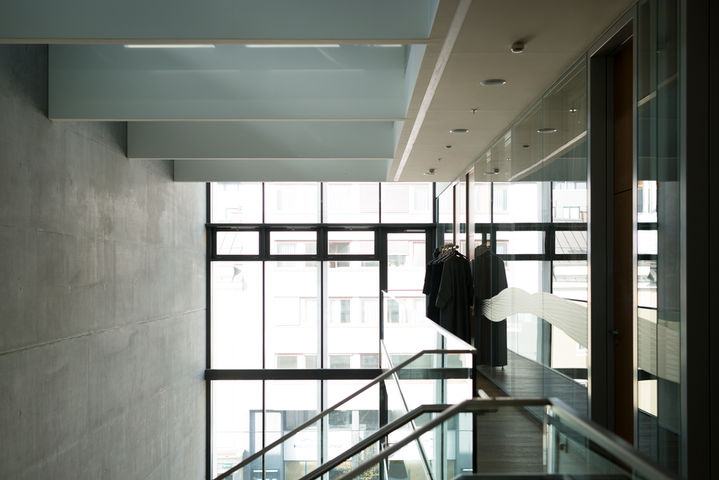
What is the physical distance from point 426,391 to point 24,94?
3.99 m

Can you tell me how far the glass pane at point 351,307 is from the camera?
41.8 ft

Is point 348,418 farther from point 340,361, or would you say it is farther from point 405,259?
point 405,259

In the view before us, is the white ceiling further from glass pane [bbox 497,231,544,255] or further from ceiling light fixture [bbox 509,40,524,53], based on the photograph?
glass pane [bbox 497,231,544,255]

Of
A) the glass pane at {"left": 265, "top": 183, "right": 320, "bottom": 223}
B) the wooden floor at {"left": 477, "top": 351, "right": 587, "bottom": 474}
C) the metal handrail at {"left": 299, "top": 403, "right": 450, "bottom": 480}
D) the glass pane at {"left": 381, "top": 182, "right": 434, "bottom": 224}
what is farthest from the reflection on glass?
the metal handrail at {"left": 299, "top": 403, "right": 450, "bottom": 480}

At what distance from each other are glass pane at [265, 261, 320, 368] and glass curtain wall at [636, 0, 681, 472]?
972 cm

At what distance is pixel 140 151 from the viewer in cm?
789

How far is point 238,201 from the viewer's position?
1258cm

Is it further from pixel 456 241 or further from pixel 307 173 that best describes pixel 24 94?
pixel 456 241

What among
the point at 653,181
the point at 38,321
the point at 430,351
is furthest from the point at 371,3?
the point at 38,321

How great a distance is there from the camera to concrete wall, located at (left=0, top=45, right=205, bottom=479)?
5.27 metres

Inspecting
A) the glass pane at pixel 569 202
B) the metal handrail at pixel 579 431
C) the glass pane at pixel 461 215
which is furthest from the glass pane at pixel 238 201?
the metal handrail at pixel 579 431

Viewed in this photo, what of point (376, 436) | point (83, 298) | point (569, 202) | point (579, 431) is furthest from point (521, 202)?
point (83, 298)

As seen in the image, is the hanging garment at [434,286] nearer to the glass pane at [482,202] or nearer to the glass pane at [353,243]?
the glass pane at [482,202]

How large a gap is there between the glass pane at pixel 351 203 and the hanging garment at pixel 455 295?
4.61 meters
